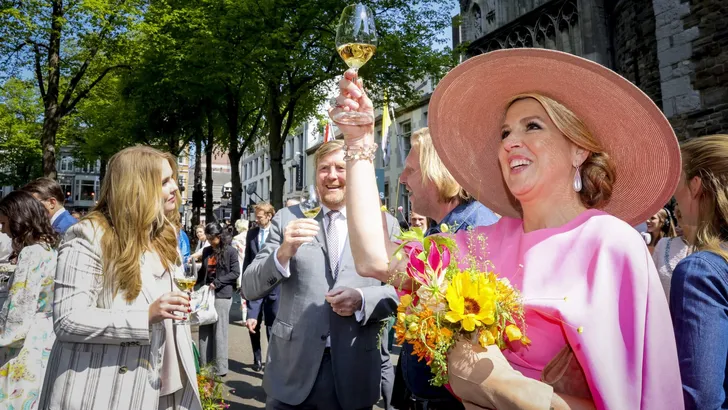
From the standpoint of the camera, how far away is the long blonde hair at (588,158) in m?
1.72

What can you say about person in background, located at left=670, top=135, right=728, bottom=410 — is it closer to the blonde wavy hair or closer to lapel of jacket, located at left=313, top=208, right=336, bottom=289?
the blonde wavy hair

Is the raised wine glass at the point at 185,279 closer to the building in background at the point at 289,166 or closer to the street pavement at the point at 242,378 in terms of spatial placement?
the street pavement at the point at 242,378

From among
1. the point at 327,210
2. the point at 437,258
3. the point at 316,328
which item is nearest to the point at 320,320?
Result: the point at 316,328

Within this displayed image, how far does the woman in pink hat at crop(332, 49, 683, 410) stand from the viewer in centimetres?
134

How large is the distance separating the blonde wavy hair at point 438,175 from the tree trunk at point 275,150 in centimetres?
1502

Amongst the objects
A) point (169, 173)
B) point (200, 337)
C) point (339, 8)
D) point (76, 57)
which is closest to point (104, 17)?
point (76, 57)

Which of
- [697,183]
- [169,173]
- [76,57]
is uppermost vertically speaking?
[76,57]

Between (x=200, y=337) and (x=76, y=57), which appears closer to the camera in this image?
(x=200, y=337)

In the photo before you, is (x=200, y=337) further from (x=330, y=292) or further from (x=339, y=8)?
(x=339, y=8)

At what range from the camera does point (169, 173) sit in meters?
2.84

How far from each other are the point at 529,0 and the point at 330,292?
17.1m

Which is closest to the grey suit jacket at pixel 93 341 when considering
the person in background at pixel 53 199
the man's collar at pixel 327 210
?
the man's collar at pixel 327 210

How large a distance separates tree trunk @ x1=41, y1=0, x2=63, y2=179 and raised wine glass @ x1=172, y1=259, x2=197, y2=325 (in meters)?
15.5

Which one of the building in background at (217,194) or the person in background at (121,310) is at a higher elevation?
the building in background at (217,194)
